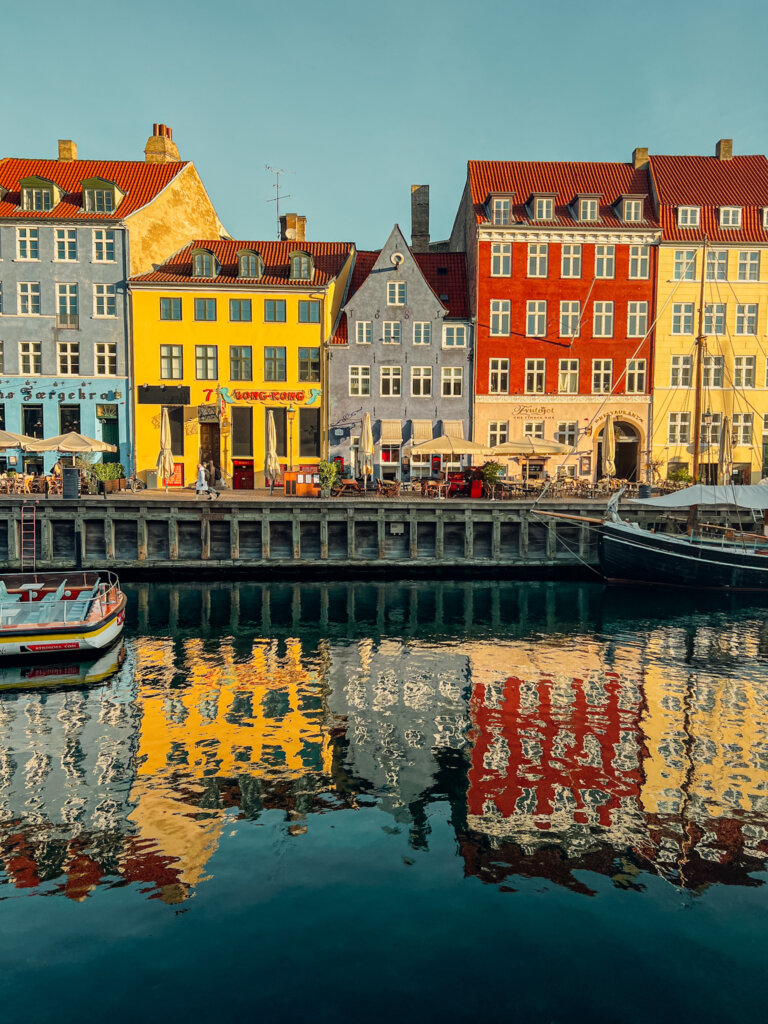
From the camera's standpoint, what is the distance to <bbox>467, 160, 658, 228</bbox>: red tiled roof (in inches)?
1864

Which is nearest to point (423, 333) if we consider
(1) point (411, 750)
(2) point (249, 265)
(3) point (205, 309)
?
(2) point (249, 265)

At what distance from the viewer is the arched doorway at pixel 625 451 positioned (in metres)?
47.9

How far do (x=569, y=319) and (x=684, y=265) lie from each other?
25.9 ft

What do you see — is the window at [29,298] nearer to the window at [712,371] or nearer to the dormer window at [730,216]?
the window at [712,371]

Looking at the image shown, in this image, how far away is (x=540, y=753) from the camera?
52.3 ft

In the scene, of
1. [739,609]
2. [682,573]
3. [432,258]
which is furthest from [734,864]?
[432,258]

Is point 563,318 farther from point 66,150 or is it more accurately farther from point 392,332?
point 66,150

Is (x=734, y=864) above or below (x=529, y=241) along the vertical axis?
A: below

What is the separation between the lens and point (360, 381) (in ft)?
155

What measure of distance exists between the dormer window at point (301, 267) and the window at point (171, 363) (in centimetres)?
856

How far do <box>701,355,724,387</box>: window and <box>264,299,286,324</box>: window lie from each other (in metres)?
26.7

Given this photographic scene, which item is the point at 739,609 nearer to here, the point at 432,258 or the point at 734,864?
the point at 734,864

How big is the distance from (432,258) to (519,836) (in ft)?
144

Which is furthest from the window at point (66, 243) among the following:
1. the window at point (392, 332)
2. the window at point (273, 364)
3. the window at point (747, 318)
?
the window at point (747, 318)
